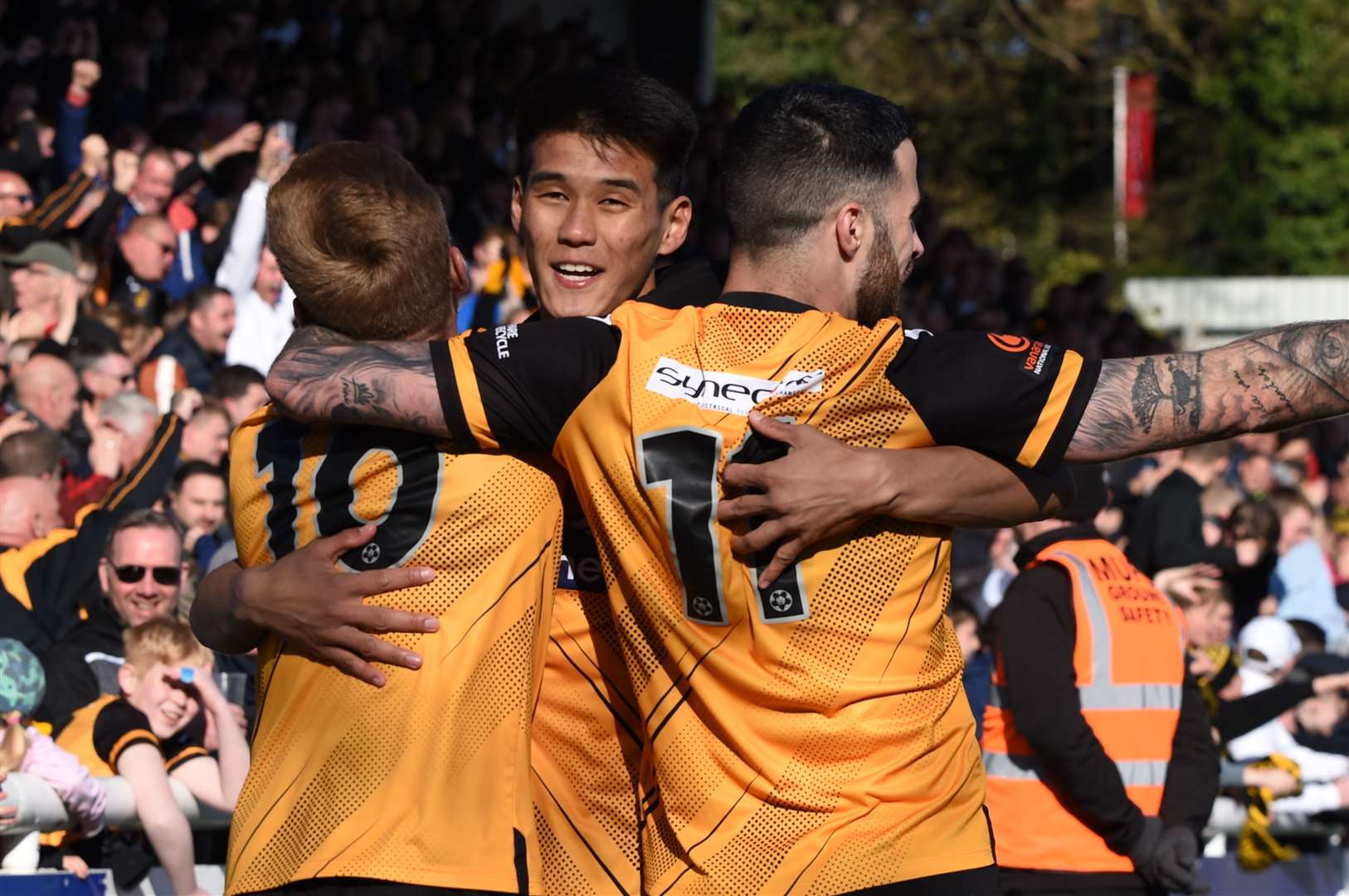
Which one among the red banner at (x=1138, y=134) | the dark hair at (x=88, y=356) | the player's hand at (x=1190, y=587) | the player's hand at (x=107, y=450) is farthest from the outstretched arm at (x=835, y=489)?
the red banner at (x=1138, y=134)

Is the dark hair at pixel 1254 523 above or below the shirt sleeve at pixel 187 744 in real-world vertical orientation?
below

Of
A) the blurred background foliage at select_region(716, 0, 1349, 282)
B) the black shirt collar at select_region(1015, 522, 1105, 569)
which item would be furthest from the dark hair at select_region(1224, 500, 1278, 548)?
the blurred background foliage at select_region(716, 0, 1349, 282)

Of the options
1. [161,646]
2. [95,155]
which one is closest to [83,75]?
[95,155]

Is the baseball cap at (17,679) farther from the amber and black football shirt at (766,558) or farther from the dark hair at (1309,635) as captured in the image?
the dark hair at (1309,635)

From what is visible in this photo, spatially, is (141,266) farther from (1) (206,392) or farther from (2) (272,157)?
(1) (206,392)

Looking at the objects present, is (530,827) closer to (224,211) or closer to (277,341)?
(277,341)

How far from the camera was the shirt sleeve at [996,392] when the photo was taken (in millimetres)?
3211

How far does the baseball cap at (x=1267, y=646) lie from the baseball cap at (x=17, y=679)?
526 cm

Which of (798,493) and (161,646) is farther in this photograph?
(161,646)

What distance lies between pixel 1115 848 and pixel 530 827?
2745 mm

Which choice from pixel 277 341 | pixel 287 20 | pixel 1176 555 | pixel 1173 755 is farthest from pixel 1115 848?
pixel 287 20

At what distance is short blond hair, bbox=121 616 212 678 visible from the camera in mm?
5449

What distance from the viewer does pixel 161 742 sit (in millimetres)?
5477

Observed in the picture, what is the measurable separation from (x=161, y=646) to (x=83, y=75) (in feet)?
20.3
